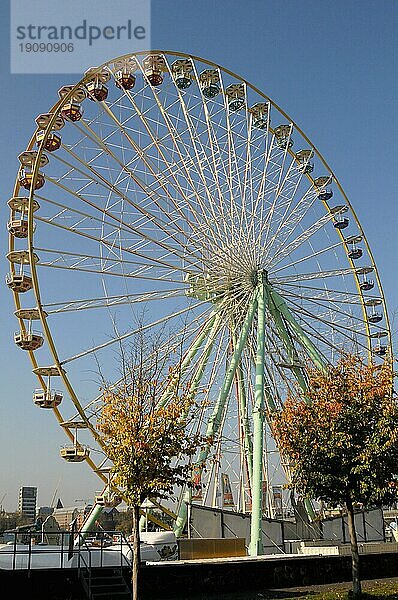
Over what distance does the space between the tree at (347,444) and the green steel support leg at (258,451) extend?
652 centimetres

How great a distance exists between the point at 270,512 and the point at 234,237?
1122 centimetres

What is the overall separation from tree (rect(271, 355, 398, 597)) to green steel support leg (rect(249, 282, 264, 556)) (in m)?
6.52

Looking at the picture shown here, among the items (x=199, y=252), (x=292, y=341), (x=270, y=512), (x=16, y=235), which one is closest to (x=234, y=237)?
(x=199, y=252)

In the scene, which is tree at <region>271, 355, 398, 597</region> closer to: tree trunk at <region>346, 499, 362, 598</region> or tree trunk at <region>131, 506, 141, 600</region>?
tree trunk at <region>346, 499, 362, 598</region>

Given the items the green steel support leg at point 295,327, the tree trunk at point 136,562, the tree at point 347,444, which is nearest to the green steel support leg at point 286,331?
the green steel support leg at point 295,327

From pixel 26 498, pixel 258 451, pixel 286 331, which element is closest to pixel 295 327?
pixel 286 331

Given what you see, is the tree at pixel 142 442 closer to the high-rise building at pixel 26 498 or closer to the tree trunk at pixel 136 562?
the tree trunk at pixel 136 562

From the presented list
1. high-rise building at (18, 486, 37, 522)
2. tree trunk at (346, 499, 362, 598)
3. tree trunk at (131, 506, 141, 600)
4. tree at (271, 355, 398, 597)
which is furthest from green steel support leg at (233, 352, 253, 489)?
high-rise building at (18, 486, 37, 522)

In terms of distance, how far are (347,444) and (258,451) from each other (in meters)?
9.06

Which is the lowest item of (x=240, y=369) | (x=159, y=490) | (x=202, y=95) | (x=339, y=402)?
(x=159, y=490)

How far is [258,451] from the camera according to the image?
91.0 feet

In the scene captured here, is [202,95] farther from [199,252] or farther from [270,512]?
[270,512]

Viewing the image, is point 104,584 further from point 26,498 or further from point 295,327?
point 26,498

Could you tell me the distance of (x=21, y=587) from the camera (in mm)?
18172
